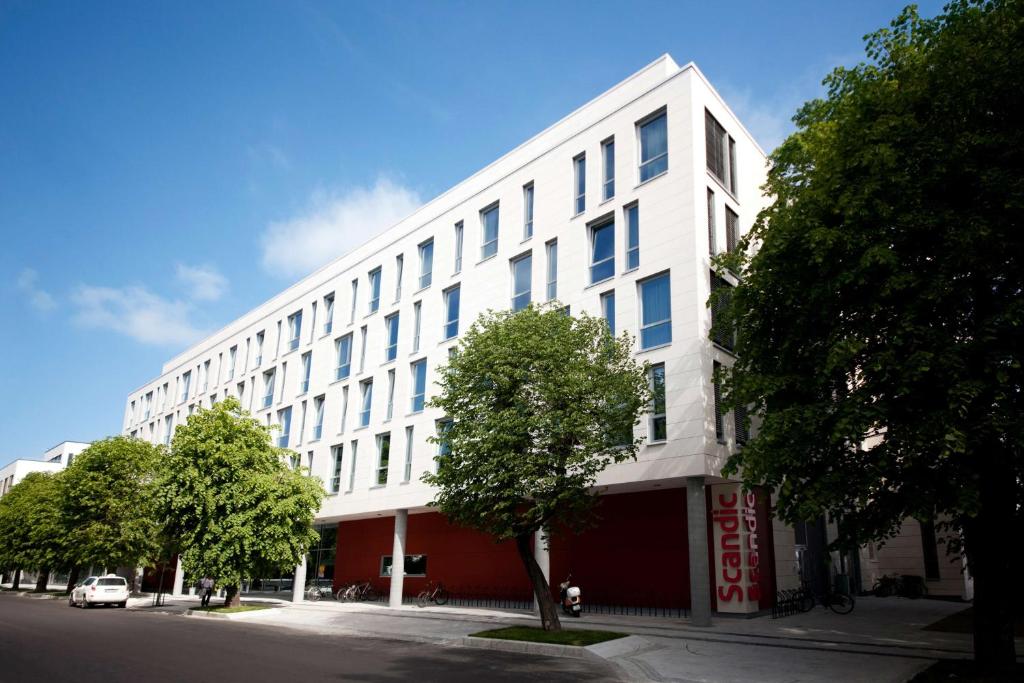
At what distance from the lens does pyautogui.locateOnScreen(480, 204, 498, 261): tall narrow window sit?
31.6 metres

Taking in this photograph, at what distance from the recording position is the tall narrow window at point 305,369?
41.8 metres

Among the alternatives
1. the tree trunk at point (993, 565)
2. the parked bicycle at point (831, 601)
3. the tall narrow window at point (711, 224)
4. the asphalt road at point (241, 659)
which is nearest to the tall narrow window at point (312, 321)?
the asphalt road at point (241, 659)

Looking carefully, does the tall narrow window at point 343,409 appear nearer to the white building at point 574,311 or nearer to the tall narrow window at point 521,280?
the white building at point 574,311

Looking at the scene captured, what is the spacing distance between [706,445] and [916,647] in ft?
24.6

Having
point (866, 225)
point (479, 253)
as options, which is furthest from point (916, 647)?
point (479, 253)

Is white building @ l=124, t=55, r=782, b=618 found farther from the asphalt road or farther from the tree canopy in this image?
the asphalt road

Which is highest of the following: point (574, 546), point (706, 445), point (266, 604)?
point (706, 445)

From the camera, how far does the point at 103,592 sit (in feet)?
110

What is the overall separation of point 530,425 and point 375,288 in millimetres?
22747

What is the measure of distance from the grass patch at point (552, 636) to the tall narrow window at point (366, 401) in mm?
18807

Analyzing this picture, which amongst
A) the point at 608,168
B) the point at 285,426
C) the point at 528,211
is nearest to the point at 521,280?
the point at 528,211

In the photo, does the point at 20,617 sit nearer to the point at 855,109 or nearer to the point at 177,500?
the point at 177,500

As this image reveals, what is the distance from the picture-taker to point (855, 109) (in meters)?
14.9

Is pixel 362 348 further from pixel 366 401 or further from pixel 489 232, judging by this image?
pixel 489 232
